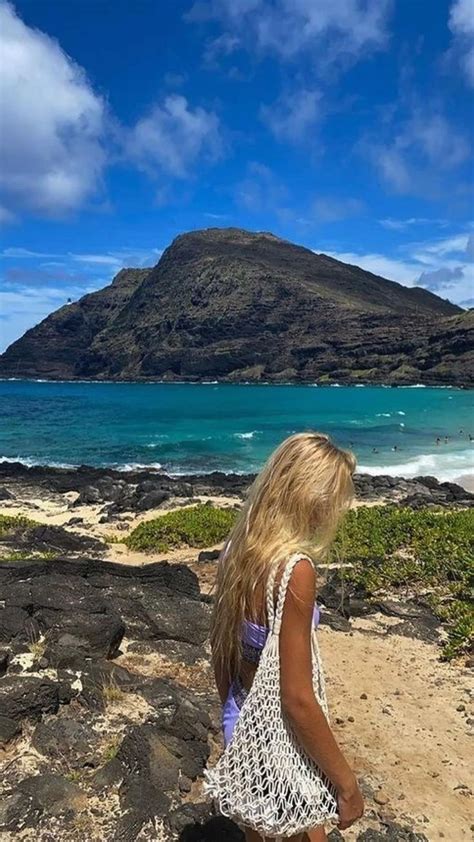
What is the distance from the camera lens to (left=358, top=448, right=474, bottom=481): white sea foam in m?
32.3

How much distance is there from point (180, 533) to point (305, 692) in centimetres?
1215

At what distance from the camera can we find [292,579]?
8.12 ft

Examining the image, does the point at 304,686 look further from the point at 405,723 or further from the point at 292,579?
the point at 405,723

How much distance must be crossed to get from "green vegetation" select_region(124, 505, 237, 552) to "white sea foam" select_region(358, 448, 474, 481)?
18.5m

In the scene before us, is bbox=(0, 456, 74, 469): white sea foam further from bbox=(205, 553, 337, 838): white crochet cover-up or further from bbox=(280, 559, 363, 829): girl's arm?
bbox=(280, 559, 363, 829): girl's arm

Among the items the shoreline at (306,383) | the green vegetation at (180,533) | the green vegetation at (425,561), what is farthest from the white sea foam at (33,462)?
the shoreline at (306,383)

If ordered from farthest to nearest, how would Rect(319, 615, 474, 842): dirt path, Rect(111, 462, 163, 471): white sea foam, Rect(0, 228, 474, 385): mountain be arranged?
Rect(0, 228, 474, 385): mountain, Rect(111, 462, 163, 471): white sea foam, Rect(319, 615, 474, 842): dirt path

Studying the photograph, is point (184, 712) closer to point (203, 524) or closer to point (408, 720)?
point (408, 720)

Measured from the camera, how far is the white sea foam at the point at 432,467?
32.3 metres

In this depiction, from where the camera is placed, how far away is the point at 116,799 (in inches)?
180

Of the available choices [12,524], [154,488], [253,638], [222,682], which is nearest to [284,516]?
[253,638]

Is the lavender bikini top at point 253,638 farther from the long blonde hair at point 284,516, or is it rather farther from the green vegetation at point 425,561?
the green vegetation at point 425,561

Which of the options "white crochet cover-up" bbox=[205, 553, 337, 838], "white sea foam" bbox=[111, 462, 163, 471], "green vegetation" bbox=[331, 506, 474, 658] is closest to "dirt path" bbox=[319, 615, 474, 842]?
"green vegetation" bbox=[331, 506, 474, 658]

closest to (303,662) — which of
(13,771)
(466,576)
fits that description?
(13,771)
